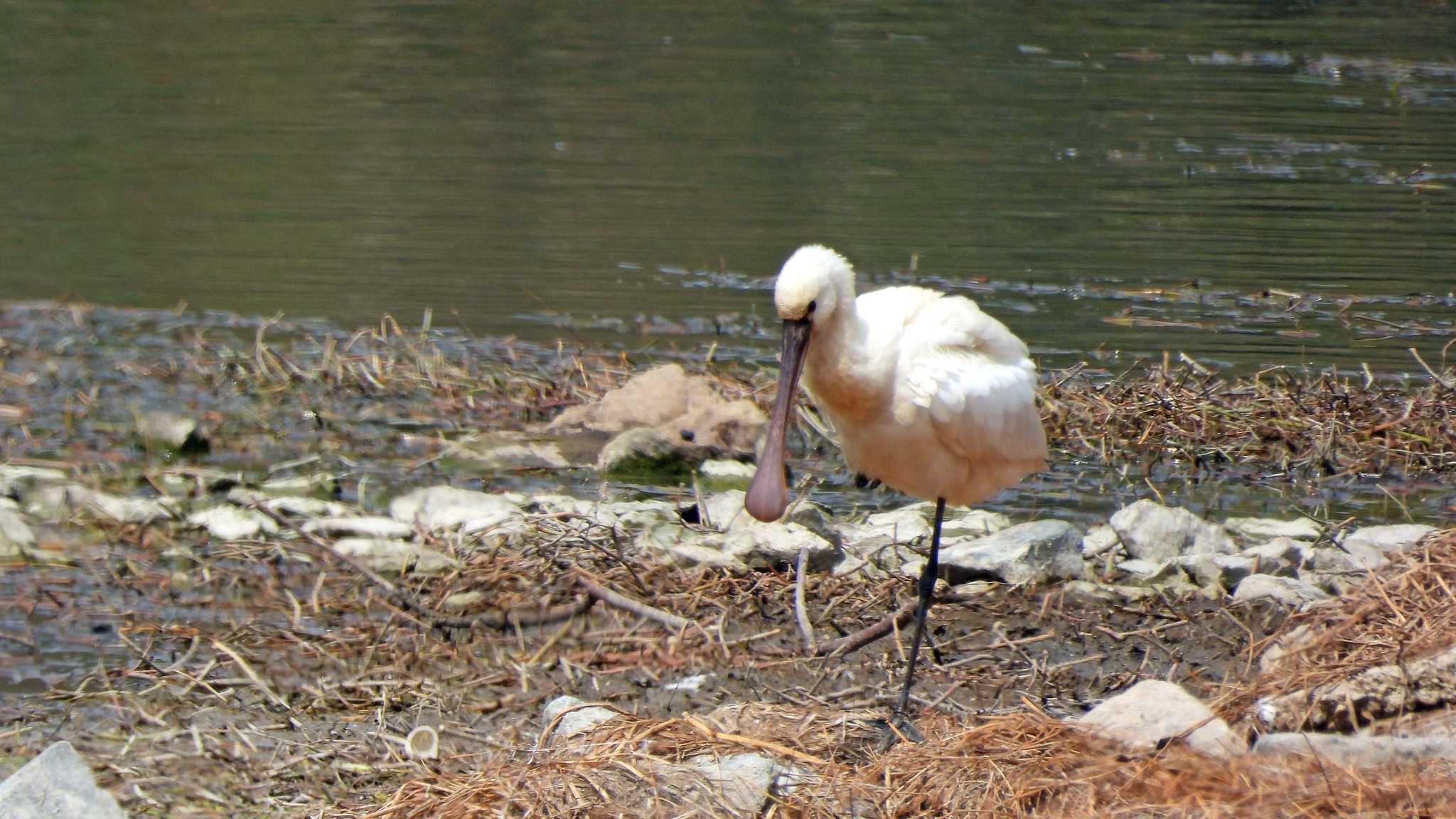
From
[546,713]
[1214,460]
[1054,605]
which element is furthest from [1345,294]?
[546,713]

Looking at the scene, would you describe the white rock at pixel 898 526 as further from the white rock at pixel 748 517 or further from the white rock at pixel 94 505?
the white rock at pixel 94 505

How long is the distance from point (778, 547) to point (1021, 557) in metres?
0.85

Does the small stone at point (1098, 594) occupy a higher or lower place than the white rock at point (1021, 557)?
lower

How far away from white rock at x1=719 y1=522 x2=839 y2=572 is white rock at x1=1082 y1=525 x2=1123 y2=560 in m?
0.96

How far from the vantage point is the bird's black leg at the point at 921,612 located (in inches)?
204

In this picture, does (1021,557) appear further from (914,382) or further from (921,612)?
(914,382)

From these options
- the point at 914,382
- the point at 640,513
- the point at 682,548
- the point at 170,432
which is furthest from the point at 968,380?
the point at 170,432

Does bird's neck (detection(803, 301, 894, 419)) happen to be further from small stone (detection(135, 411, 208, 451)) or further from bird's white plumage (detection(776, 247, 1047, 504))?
small stone (detection(135, 411, 208, 451))

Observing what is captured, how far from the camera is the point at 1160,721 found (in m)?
4.62

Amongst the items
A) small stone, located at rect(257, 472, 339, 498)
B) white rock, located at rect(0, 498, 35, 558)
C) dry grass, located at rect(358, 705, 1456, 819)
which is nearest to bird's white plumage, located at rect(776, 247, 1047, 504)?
dry grass, located at rect(358, 705, 1456, 819)

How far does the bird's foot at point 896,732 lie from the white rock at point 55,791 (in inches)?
79.6

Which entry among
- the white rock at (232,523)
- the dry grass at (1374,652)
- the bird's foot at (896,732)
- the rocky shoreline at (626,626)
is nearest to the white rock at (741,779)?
the rocky shoreline at (626,626)

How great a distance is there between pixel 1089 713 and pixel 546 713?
5.12 feet

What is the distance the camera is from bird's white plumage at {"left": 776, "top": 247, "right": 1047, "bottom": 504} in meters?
4.99
